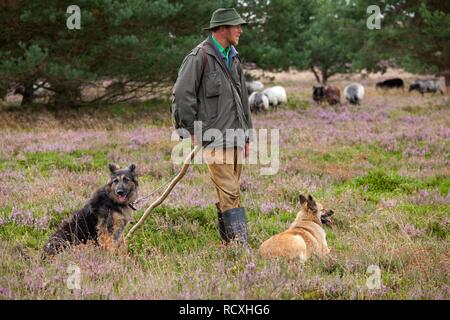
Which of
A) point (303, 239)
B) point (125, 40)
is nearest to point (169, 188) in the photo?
point (303, 239)

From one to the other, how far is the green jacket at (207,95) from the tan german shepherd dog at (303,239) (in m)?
1.22

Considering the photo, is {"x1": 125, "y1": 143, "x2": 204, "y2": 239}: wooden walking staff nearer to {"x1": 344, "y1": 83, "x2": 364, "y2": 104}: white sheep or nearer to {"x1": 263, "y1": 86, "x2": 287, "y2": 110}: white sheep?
{"x1": 263, "y1": 86, "x2": 287, "y2": 110}: white sheep

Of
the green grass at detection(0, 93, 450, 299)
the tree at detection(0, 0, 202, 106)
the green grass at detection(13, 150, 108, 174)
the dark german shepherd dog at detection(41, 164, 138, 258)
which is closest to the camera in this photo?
the green grass at detection(0, 93, 450, 299)

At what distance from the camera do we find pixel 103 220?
6.37 metres

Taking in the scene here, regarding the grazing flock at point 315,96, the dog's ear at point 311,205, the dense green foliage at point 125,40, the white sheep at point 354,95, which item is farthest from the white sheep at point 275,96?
the dog's ear at point 311,205

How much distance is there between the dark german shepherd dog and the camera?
20.3ft

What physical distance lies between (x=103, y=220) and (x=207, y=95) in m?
1.91

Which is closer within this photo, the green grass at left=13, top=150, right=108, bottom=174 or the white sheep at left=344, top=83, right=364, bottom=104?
the green grass at left=13, top=150, right=108, bottom=174

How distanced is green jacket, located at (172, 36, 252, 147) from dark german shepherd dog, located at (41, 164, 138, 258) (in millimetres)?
1041

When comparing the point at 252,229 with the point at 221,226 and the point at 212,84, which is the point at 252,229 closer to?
the point at 221,226

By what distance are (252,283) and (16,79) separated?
53.4 feet

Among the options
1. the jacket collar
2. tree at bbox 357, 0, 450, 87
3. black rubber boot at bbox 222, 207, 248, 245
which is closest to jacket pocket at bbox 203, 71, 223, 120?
the jacket collar

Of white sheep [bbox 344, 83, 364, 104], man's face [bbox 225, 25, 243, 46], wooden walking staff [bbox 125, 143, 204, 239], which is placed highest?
man's face [bbox 225, 25, 243, 46]

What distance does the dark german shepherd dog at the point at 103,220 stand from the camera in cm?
620
